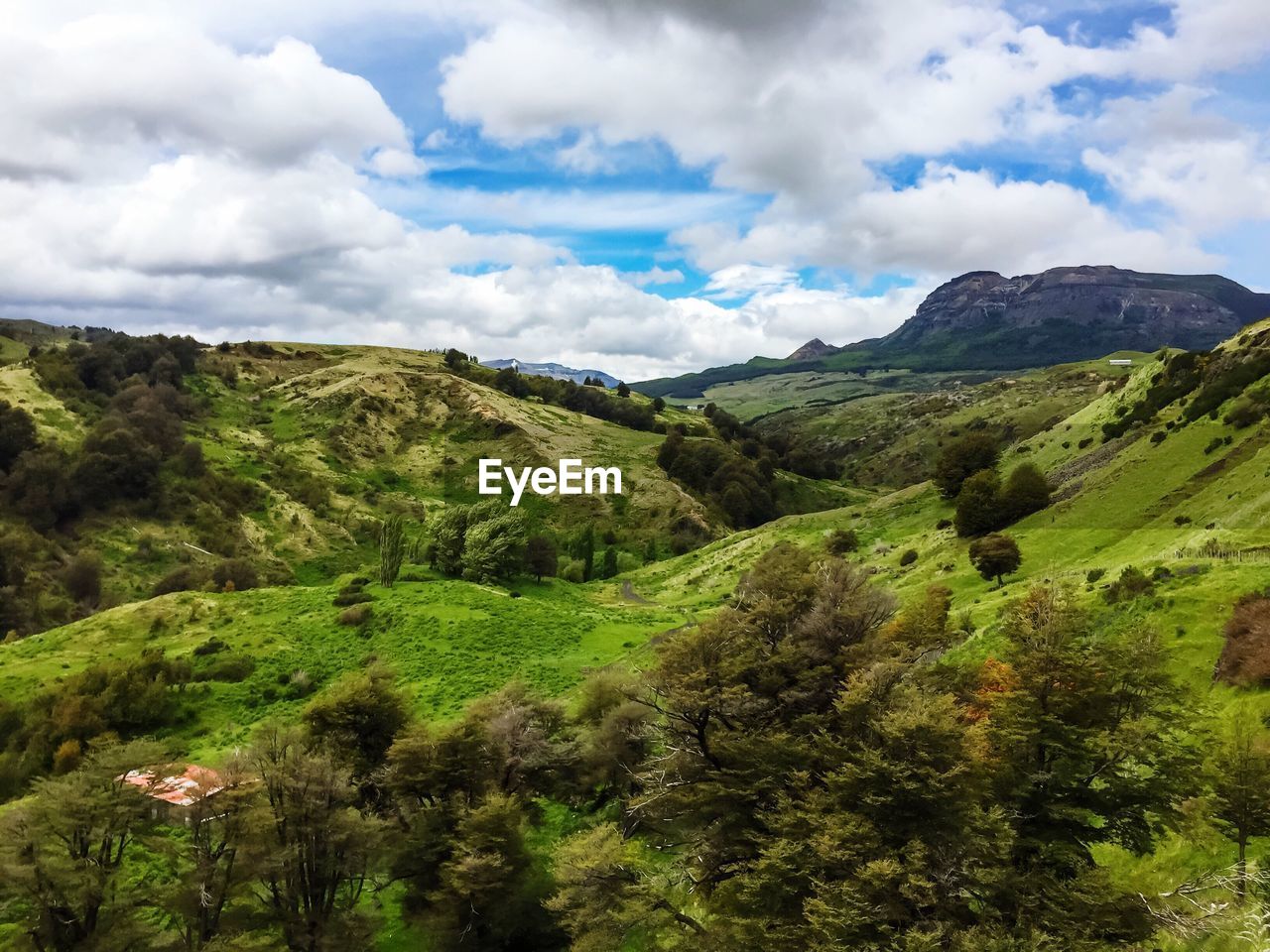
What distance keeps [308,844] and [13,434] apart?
337 ft

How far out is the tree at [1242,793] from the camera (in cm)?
1739

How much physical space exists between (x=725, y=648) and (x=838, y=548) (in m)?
48.1

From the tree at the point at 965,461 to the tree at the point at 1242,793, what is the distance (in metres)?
53.6

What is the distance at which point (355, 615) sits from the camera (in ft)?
193

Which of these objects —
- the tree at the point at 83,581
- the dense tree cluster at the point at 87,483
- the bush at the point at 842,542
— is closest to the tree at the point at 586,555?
the bush at the point at 842,542

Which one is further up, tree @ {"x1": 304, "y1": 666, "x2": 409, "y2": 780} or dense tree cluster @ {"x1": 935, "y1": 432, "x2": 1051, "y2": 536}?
dense tree cluster @ {"x1": 935, "y1": 432, "x2": 1051, "y2": 536}

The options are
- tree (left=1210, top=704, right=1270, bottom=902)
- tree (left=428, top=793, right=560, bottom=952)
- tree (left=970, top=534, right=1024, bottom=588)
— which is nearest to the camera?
tree (left=1210, top=704, right=1270, bottom=902)

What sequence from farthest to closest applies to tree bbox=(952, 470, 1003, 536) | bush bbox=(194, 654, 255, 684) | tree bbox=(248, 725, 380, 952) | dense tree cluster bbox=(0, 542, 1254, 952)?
tree bbox=(952, 470, 1003, 536) < bush bbox=(194, 654, 255, 684) < tree bbox=(248, 725, 380, 952) < dense tree cluster bbox=(0, 542, 1254, 952)

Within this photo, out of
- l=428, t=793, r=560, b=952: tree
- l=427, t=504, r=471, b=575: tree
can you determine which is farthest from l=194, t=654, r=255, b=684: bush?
l=428, t=793, r=560, b=952: tree

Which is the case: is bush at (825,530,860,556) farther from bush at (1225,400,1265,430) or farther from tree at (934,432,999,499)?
bush at (1225,400,1265,430)

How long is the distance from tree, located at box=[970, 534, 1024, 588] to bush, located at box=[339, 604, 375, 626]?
47676 millimetres

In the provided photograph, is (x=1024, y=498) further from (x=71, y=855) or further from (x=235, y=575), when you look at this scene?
(x=235, y=575)

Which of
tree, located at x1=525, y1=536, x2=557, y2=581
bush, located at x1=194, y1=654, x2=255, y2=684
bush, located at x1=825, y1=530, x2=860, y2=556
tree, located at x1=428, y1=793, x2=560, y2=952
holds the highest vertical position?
bush, located at x1=825, y1=530, x2=860, y2=556

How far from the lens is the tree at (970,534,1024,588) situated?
44.4 metres
